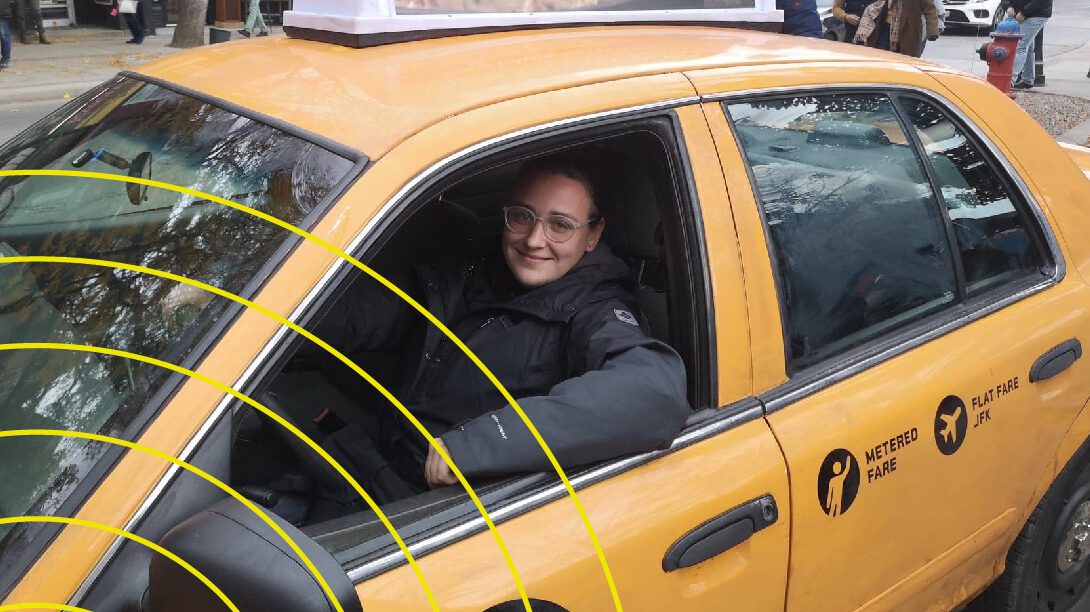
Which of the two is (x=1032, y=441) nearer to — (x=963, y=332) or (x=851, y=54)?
(x=963, y=332)

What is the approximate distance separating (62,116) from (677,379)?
1706 mm

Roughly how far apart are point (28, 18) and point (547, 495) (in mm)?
17851

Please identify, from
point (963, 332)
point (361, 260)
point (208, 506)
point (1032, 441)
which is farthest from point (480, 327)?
point (1032, 441)

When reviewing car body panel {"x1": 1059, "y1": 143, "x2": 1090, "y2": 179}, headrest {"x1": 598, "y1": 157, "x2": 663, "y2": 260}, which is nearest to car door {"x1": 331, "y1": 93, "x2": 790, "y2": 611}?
headrest {"x1": 598, "y1": 157, "x2": 663, "y2": 260}

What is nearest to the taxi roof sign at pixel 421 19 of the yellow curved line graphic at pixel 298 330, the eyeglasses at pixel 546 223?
the eyeglasses at pixel 546 223

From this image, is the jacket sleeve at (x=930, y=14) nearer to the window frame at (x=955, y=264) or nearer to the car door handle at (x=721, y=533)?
the window frame at (x=955, y=264)

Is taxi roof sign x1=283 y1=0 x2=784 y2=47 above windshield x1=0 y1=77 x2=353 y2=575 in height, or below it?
above

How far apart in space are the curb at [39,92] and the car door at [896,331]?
37.0 ft

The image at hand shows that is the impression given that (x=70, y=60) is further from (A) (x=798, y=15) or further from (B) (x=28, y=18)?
(A) (x=798, y=15)

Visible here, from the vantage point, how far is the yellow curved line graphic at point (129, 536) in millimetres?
1332

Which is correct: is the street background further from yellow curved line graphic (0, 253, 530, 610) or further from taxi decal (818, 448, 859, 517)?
taxi decal (818, 448, 859, 517)

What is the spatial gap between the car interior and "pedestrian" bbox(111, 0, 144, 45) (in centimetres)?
1535

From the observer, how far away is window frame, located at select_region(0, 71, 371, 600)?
1490 mm

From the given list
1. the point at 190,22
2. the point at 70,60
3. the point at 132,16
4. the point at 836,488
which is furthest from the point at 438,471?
the point at 132,16
